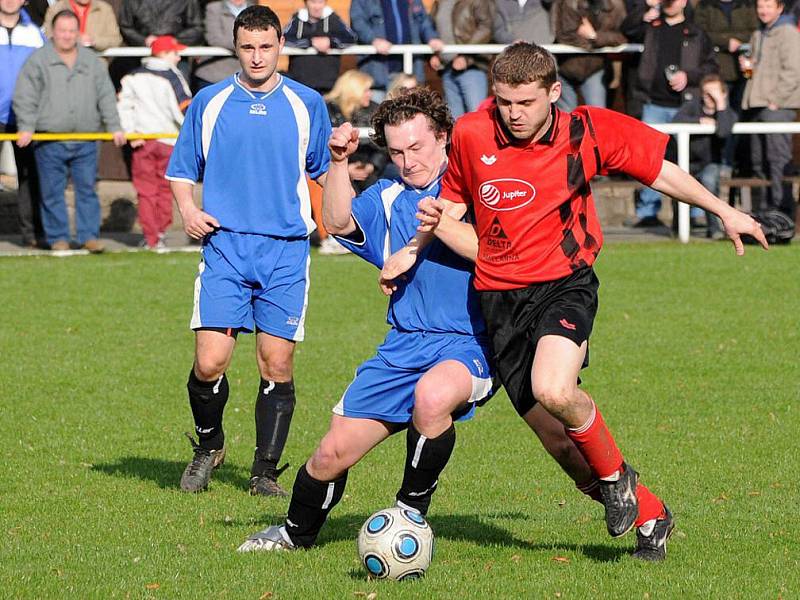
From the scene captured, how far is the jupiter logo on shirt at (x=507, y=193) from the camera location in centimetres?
597

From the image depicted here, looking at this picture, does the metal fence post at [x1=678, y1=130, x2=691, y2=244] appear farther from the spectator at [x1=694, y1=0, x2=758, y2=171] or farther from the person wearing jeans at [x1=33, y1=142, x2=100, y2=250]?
the person wearing jeans at [x1=33, y1=142, x2=100, y2=250]

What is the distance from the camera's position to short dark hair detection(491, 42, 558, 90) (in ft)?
19.0

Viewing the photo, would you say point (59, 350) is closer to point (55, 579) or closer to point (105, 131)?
point (105, 131)

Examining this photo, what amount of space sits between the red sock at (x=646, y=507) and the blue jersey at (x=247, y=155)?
102 inches

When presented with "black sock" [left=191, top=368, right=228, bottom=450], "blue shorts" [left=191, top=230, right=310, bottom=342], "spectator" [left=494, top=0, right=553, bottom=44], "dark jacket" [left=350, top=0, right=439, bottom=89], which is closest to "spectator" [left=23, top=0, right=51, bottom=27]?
"dark jacket" [left=350, top=0, right=439, bottom=89]

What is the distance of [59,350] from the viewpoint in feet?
A: 38.9

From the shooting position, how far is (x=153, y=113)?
1611cm

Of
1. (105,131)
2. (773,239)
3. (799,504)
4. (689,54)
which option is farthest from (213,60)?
(799,504)

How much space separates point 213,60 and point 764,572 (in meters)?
12.3

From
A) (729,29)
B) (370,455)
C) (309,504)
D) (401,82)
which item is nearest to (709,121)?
(729,29)

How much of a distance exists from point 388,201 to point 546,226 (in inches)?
30.0

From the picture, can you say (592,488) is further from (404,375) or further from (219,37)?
(219,37)

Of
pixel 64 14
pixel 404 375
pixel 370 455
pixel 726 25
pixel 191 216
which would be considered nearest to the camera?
pixel 404 375

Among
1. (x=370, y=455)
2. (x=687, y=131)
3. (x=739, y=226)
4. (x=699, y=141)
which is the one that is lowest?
(x=370, y=455)
